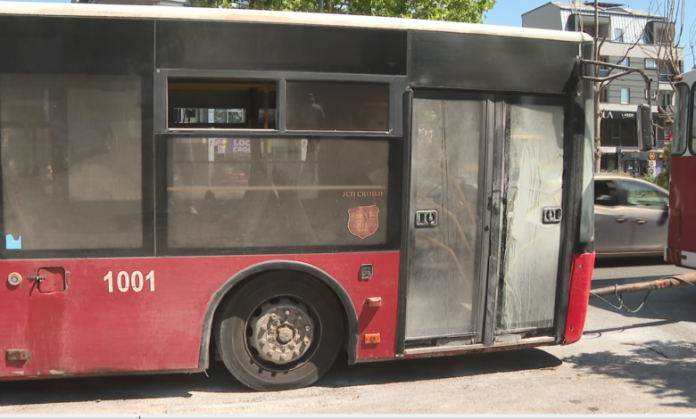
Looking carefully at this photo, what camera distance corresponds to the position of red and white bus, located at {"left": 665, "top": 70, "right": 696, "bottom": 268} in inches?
322

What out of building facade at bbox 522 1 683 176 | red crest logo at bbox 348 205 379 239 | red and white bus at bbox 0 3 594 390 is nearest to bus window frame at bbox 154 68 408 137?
red and white bus at bbox 0 3 594 390

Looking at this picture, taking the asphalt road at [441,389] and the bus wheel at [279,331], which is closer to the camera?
the asphalt road at [441,389]

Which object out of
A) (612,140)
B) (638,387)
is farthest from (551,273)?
(612,140)

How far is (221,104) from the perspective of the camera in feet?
17.1

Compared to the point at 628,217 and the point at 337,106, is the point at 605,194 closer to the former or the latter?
the point at 628,217

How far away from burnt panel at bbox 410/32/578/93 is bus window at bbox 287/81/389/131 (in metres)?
0.39

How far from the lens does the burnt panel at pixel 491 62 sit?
16.4 ft

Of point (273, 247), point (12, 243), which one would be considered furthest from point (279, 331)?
point (12, 243)

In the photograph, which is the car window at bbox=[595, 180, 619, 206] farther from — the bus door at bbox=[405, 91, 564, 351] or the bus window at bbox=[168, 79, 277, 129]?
the bus window at bbox=[168, 79, 277, 129]

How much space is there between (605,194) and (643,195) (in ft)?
2.37

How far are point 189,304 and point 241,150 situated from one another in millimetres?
1250

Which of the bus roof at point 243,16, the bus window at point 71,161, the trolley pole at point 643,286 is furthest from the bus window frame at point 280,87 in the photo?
the trolley pole at point 643,286

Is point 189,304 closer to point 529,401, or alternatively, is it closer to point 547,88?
point 529,401

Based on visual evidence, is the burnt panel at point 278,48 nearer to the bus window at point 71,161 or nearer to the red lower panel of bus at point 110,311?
the bus window at point 71,161
